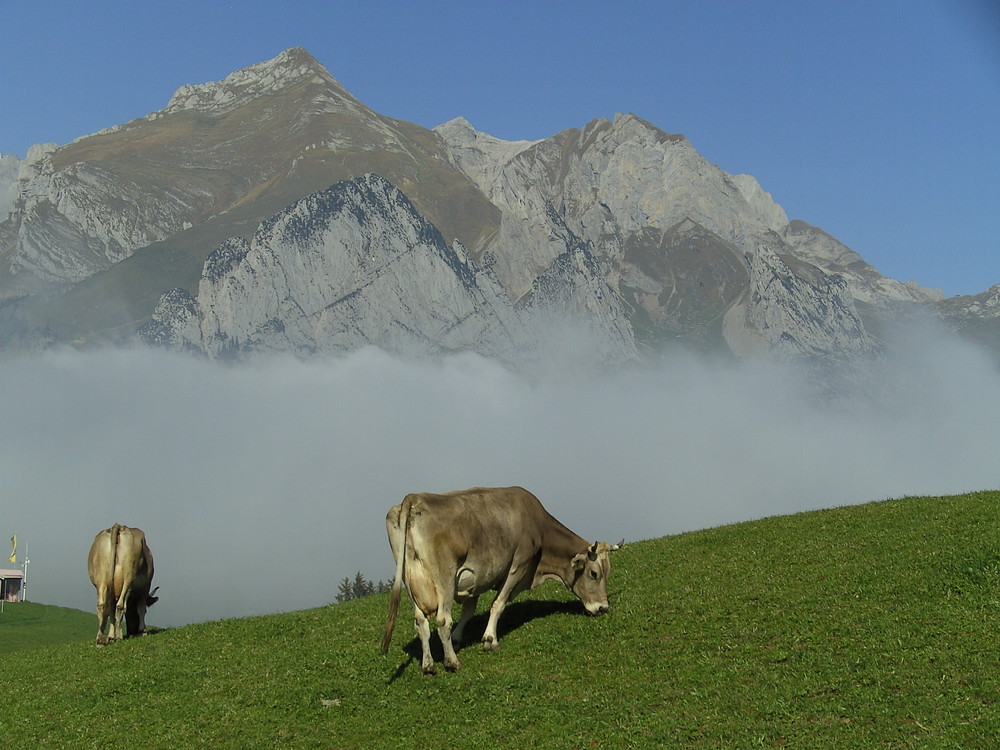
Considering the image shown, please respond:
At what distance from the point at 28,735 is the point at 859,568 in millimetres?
19949

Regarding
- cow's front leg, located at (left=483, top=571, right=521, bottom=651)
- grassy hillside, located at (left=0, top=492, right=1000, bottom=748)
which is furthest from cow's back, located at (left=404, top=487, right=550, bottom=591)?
grassy hillside, located at (left=0, top=492, right=1000, bottom=748)

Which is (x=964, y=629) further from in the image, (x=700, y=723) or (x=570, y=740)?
(x=570, y=740)

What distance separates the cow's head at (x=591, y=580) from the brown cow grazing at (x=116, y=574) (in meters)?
13.4

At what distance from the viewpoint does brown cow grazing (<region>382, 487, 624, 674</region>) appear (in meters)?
21.4

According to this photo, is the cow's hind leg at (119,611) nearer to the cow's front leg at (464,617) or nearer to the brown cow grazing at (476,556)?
the brown cow grazing at (476,556)

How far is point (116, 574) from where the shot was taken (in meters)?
29.6

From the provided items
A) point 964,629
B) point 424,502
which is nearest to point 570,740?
point 424,502

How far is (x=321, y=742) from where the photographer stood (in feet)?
62.3

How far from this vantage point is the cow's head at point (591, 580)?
2452 cm

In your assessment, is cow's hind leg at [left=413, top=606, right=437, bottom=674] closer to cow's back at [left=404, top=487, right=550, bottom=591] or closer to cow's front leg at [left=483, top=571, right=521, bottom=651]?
cow's back at [left=404, top=487, right=550, bottom=591]

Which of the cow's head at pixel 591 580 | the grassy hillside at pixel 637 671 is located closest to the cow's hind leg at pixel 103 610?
the grassy hillside at pixel 637 671

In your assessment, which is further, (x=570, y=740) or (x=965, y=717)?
(x=570, y=740)

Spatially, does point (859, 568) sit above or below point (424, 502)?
below

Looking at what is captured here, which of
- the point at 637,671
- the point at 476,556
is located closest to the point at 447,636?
the point at 476,556
